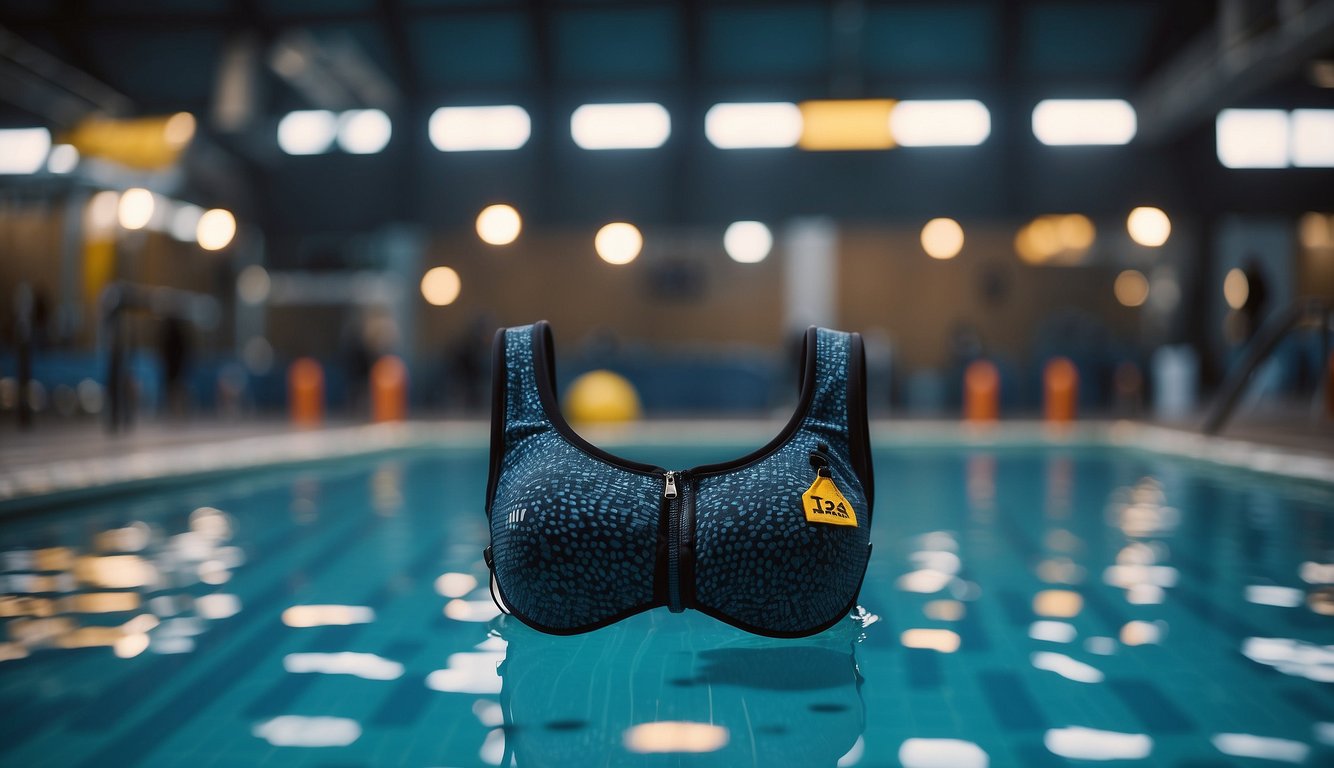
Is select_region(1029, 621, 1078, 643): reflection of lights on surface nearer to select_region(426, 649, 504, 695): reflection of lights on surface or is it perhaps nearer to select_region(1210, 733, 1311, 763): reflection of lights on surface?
select_region(1210, 733, 1311, 763): reflection of lights on surface

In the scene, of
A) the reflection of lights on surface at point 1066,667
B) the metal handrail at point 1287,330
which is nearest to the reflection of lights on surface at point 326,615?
the reflection of lights on surface at point 1066,667

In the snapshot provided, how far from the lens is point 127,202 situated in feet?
45.7

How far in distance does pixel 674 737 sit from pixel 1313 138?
61.9 ft

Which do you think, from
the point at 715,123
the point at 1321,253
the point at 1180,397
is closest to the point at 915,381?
the point at 1180,397

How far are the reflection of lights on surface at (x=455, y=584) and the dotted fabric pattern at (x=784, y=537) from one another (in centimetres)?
149

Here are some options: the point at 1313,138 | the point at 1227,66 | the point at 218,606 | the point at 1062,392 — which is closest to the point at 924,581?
the point at 218,606

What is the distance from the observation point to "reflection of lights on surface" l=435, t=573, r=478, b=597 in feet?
11.2

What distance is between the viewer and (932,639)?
9.03 ft


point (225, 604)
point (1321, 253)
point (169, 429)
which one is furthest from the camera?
point (1321, 253)

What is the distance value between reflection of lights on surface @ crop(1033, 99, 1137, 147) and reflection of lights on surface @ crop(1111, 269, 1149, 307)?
3671 mm

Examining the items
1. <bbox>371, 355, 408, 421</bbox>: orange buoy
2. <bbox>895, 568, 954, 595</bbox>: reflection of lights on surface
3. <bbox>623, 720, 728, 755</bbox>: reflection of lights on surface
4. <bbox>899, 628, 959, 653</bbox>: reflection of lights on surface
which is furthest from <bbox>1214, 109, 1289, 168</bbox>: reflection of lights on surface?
<bbox>623, 720, 728, 755</bbox>: reflection of lights on surface

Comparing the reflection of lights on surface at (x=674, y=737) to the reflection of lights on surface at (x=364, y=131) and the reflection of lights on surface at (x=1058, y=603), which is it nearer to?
the reflection of lights on surface at (x=1058, y=603)

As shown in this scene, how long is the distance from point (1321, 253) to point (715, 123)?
516 inches

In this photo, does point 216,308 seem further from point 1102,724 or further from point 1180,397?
point 1102,724
